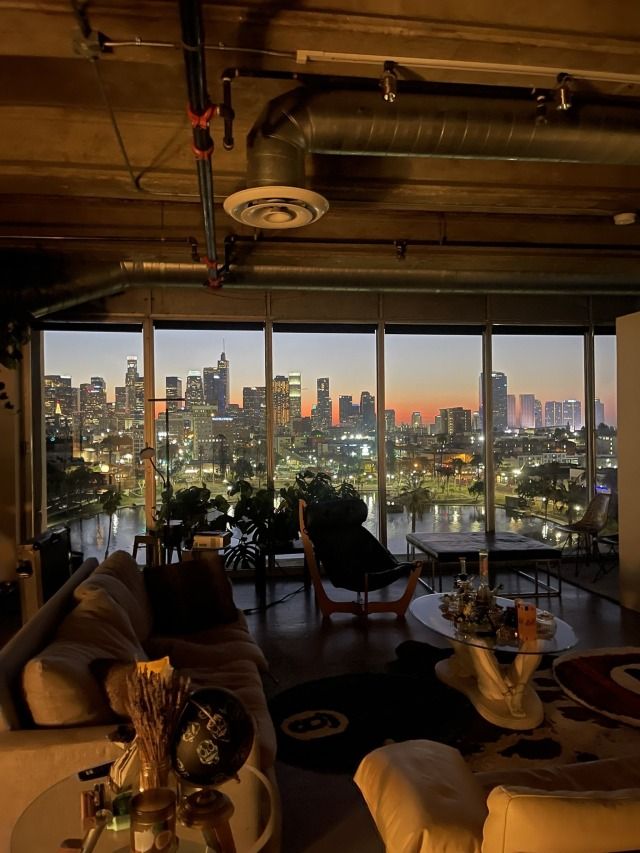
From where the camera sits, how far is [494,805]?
4.83 ft

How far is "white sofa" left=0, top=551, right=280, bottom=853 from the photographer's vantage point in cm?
207

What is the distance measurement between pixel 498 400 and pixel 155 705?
22.9ft

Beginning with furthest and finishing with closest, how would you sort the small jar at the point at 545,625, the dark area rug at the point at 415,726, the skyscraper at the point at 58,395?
1. the skyscraper at the point at 58,395
2. the small jar at the point at 545,625
3. the dark area rug at the point at 415,726

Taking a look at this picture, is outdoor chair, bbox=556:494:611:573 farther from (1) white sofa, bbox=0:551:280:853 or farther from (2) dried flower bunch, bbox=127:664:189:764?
(2) dried flower bunch, bbox=127:664:189:764

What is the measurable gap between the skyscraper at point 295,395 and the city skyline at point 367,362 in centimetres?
5

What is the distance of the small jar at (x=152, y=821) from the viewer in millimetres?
1500

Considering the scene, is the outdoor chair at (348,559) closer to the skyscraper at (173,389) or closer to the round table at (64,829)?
the skyscraper at (173,389)

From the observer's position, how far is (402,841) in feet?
5.56

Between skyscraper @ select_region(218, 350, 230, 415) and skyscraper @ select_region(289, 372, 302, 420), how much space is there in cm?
81

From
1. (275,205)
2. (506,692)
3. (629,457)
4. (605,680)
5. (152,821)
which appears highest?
(275,205)

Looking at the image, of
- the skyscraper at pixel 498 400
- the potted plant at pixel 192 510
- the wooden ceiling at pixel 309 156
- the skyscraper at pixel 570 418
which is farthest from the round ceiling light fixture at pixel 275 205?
the skyscraper at pixel 570 418

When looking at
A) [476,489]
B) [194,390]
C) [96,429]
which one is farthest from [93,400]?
[476,489]

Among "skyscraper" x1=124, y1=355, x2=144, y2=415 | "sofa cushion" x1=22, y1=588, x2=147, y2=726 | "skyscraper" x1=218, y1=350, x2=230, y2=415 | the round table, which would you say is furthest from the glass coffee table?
"skyscraper" x1=124, y1=355, x2=144, y2=415

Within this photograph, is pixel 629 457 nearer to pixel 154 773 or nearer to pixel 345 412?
pixel 345 412
